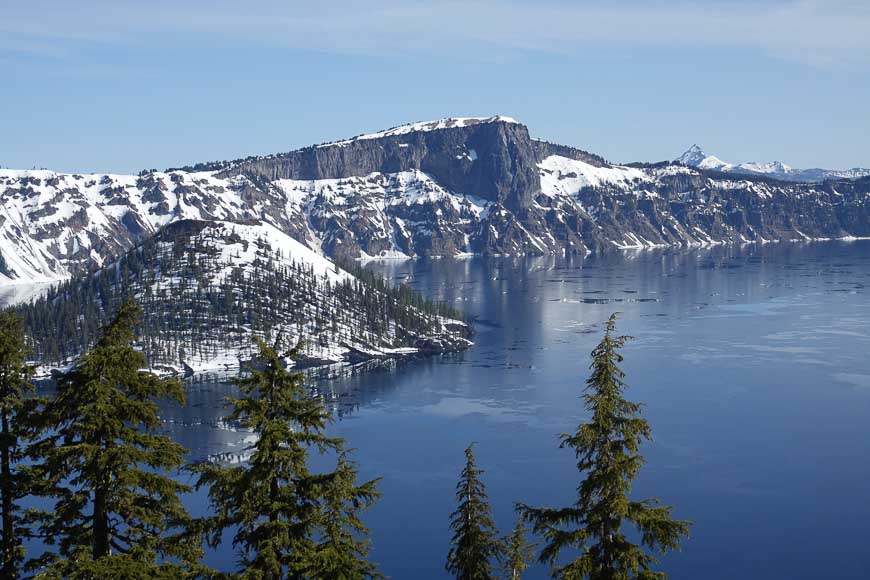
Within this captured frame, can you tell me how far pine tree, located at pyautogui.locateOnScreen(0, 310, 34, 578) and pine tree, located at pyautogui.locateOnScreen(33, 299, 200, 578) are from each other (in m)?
1.92

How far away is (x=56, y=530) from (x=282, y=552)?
296 inches

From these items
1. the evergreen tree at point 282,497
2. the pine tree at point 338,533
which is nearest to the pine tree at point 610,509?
the pine tree at point 338,533

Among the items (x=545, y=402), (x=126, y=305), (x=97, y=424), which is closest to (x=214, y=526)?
(x=97, y=424)

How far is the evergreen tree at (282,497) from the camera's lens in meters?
27.8

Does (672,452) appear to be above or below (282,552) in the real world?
below

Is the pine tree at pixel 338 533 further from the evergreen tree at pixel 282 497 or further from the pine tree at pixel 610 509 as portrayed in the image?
the pine tree at pixel 610 509

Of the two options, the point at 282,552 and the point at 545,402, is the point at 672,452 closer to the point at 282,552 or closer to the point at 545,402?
the point at 545,402

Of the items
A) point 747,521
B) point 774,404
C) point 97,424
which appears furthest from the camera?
point 774,404

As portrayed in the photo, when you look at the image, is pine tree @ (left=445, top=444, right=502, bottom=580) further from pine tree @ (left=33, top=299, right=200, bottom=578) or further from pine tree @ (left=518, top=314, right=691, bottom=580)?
pine tree @ (left=33, top=299, right=200, bottom=578)

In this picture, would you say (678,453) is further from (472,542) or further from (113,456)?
(113,456)

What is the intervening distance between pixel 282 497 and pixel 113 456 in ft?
17.8

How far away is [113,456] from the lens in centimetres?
2828

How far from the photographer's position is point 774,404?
16488 centimetres

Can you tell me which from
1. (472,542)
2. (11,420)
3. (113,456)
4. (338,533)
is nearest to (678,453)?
(472,542)
